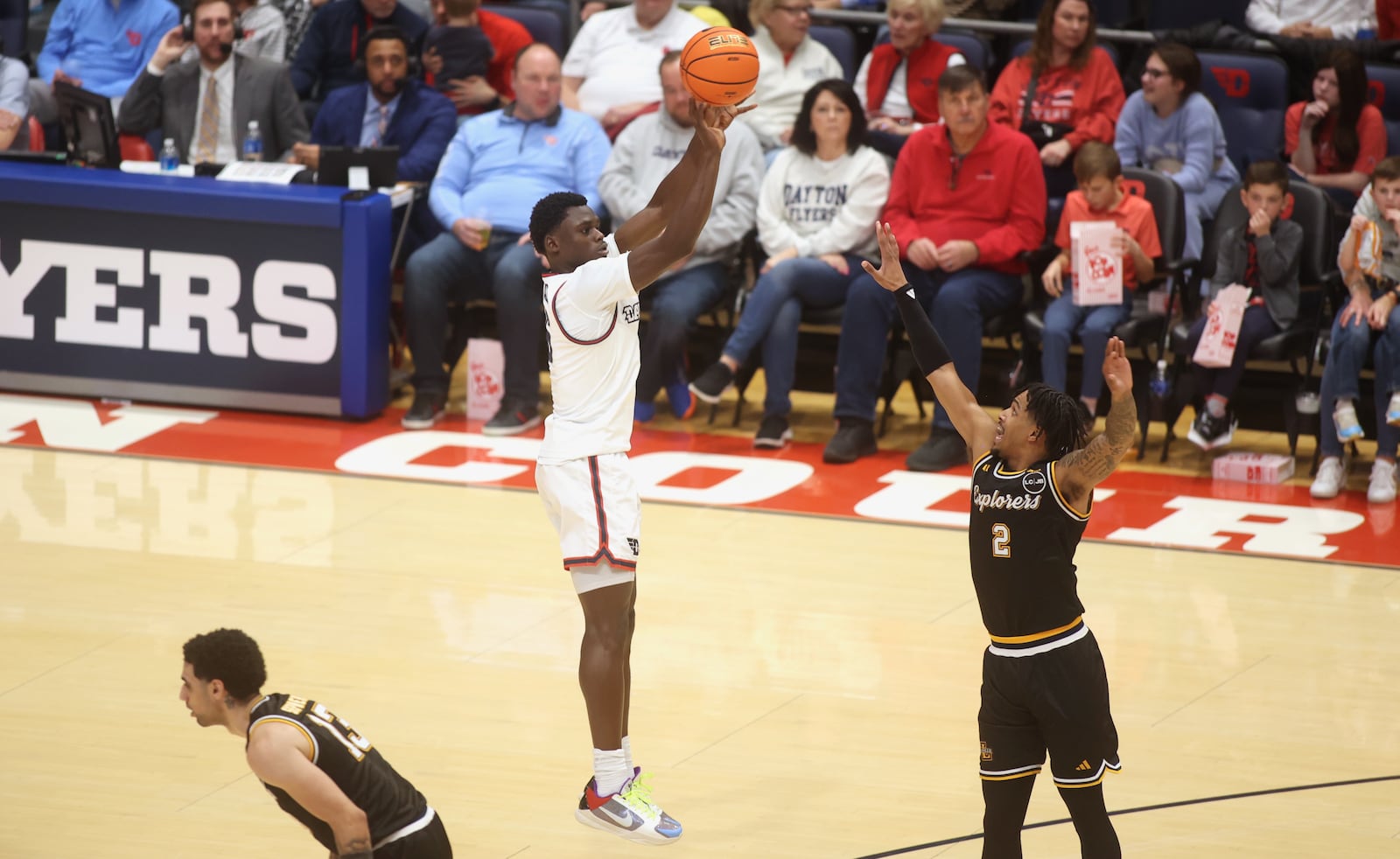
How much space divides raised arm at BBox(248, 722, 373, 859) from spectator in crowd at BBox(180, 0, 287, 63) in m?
8.11

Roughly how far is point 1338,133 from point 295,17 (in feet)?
20.4

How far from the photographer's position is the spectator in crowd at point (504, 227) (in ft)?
30.9

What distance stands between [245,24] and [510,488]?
14.2 ft

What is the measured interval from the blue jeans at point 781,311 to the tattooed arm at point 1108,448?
491cm

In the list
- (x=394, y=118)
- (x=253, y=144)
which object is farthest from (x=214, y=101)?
(x=394, y=118)

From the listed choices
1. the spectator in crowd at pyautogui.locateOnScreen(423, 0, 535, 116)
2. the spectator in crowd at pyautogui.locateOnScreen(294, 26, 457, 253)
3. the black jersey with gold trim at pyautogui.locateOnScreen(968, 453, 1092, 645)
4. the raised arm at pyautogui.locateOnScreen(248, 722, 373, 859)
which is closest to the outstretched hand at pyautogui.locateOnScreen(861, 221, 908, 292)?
the black jersey with gold trim at pyautogui.locateOnScreen(968, 453, 1092, 645)

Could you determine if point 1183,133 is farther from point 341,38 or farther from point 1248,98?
point 341,38

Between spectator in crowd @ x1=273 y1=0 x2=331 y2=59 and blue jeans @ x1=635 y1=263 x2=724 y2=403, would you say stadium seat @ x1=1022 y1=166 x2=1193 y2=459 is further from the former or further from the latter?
spectator in crowd @ x1=273 y1=0 x2=331 y2=59

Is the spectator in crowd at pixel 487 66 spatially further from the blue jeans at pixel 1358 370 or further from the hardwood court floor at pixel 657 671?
the blue jeans at pixel 1358 370

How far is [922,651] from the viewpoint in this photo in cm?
650

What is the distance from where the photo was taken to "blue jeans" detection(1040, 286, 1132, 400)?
878cm

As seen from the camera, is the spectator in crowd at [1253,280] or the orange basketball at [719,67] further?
the spectator in crowd at [1253,280]

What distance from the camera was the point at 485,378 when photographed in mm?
9656

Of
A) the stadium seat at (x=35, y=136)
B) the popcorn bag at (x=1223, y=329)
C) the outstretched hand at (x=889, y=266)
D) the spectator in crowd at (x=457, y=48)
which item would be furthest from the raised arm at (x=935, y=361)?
the stadium seat at (x=35, y=136)
